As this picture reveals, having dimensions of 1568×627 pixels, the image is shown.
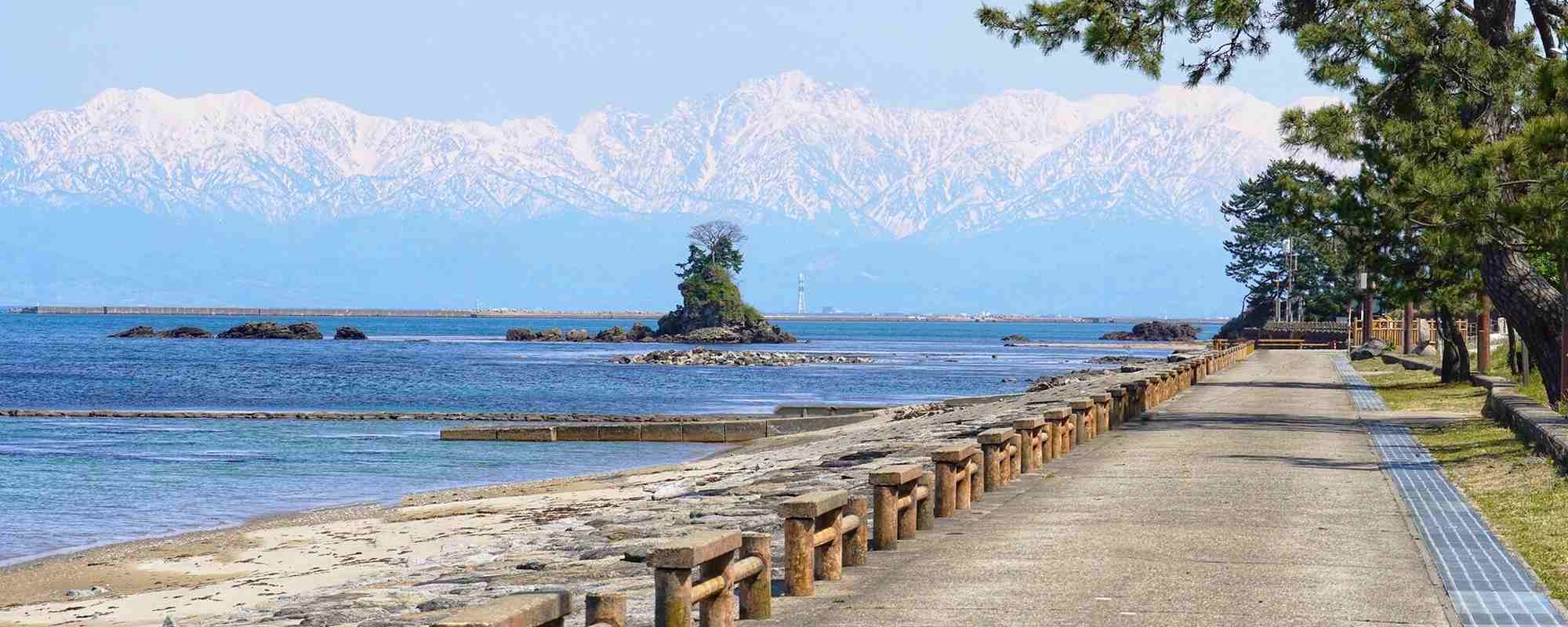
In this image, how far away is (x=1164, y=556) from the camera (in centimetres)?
1280

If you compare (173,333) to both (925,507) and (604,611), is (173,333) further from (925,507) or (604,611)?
(604,611)

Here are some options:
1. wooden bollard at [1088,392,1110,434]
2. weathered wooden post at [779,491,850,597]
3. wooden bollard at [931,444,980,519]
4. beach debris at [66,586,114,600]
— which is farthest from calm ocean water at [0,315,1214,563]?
weathered wooden post at [779,491,850,597]

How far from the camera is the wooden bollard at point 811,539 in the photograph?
11.3 metres

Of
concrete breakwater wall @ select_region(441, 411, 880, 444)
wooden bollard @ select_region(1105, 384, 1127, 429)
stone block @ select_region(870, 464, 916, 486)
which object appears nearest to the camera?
stone block @ select_region(870, 464, 916, 486)

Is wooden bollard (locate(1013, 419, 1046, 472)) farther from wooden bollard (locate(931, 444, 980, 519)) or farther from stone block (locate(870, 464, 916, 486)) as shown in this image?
stone block (locate(870, 464, 916, 486))

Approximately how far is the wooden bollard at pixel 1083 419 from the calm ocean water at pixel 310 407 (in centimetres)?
1178

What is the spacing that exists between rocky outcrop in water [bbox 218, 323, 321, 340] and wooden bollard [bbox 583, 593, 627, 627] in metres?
166

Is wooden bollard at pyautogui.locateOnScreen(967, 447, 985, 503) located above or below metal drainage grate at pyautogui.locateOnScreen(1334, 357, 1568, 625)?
above

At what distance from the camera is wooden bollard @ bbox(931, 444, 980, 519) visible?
49.5ft

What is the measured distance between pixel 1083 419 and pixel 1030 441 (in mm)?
4831

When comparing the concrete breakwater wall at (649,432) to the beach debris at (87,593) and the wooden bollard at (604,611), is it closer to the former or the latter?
the beach debris at (87,593)

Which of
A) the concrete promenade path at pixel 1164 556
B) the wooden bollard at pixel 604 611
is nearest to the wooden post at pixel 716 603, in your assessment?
the concrete promenade path at pixel 1164 556

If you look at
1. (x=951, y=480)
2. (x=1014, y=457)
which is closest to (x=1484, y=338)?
(x=1014, y=457)

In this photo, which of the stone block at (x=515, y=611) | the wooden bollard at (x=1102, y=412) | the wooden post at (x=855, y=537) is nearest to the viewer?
the stone block at (x=515, y=611)
